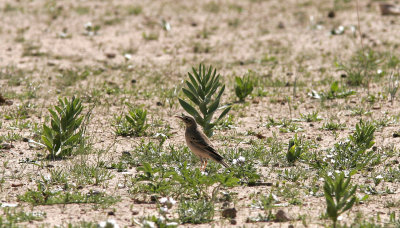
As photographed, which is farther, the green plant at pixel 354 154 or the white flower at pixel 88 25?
the white flower at pixel 88 25

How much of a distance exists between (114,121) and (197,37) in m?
5.59

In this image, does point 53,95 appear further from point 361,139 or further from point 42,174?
point 361,139

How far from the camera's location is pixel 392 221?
19.0 ft

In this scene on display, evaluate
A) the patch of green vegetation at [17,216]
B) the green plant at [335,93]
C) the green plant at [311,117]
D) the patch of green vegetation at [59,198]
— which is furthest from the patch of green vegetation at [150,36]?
the patch of green vegetation at [17,216]

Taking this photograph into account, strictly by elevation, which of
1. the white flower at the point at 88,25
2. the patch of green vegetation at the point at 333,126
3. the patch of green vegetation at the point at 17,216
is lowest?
the patch of green vegetation at the point at 17,216

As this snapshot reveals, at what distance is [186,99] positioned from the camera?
10.2 meters

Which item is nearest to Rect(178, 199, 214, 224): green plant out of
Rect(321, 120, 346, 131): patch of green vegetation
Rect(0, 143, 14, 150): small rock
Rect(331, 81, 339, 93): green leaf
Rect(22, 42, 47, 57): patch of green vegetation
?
Rect(0, 143, 14, 150): small rock

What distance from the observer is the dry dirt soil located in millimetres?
6277

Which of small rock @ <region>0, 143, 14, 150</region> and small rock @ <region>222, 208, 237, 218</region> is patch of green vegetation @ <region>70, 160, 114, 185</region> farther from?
small rock @ <region>222, 208, 237, 218</region>

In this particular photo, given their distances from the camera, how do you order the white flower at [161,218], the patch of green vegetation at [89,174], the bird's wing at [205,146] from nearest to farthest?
the white flower at [161,218], the patch of green vegetation at [89,174], the bird's wing at [205,146]

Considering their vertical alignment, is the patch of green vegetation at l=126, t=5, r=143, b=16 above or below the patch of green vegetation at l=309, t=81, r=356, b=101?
above

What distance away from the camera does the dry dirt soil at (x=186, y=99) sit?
247 inches

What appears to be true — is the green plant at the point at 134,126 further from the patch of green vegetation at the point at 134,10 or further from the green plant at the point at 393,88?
the patch of green vegetation at the point at 134,10

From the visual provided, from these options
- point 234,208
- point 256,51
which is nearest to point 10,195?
point 234,208
